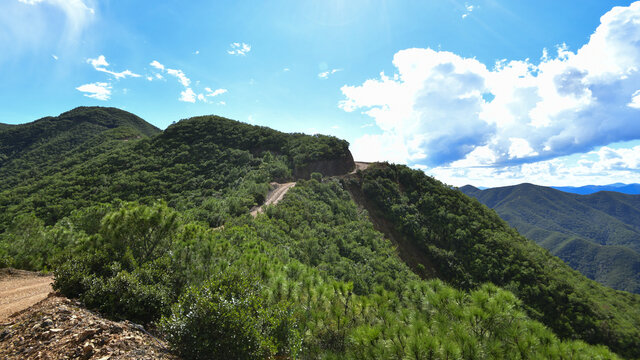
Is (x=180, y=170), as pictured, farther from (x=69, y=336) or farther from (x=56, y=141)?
(x=56, y=141)

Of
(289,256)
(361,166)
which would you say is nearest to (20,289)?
(289,256)

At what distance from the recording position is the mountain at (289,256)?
5.32 meters

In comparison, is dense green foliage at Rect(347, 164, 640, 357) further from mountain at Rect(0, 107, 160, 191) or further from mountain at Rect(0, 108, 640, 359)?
mountain at Rect(0, 107, 160, 191)

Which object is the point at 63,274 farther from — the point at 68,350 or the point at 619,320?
the point at 619,320

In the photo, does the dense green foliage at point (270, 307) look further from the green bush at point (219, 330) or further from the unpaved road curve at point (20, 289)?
the unpaved road curve at point (20, 289)

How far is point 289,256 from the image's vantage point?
59.6ft

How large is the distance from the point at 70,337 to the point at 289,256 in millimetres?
13680

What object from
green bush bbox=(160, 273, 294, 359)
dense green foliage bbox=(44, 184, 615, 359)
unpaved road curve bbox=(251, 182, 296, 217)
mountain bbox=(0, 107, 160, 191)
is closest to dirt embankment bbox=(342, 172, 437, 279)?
unpaved road curve bbox=(251, 182, 296, 217)

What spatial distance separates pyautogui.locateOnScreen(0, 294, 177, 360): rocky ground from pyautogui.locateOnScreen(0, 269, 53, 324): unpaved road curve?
1275 mm

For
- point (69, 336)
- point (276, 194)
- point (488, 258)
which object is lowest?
point (488, 258)

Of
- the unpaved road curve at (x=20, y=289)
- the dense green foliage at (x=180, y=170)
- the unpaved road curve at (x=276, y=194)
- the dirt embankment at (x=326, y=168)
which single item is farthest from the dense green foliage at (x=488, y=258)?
the unpaved road curve at (x=20, y=289)

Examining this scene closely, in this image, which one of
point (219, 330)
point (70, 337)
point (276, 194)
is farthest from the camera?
point (276, 194)

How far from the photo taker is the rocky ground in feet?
15.6

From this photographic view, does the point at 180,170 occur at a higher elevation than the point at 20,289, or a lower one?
higher
